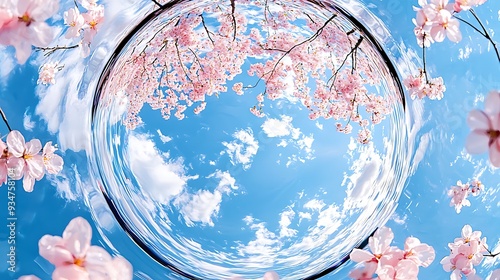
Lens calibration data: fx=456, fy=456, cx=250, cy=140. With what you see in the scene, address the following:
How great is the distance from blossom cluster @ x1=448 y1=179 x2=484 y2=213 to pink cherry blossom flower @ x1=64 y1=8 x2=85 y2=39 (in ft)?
8.09

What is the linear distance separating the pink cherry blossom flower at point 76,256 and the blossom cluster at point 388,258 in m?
0.88

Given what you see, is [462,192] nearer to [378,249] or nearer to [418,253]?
[418,253]

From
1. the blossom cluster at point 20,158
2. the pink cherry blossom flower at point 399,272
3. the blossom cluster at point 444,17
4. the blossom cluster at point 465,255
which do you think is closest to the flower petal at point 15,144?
the blossom cluster at point 20,158

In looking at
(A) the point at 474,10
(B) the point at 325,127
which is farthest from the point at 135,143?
(A) the point at 474,10

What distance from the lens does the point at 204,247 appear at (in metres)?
3.77

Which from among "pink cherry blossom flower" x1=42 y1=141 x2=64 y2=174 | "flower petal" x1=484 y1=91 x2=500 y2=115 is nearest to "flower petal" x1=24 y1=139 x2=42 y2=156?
"pink cherry blossom flower" x1=42 y1=141 x2=64 y2=174

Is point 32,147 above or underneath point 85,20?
underneath

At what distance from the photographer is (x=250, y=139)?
4195mm

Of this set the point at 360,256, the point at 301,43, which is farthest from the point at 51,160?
the point at 301,43

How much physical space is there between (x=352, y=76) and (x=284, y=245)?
1.61 metres

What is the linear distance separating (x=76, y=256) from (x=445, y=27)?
1816 mm

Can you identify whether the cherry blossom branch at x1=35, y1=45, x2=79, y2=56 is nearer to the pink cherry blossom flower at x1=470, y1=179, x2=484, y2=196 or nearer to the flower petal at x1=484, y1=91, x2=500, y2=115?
the flower petal at x1=484, y1=91, x2=500, y2=115

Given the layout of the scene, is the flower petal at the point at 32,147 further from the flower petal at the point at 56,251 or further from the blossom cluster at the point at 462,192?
the blossom cluster at the point at 462,192

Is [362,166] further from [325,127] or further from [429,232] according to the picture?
[429,232]
